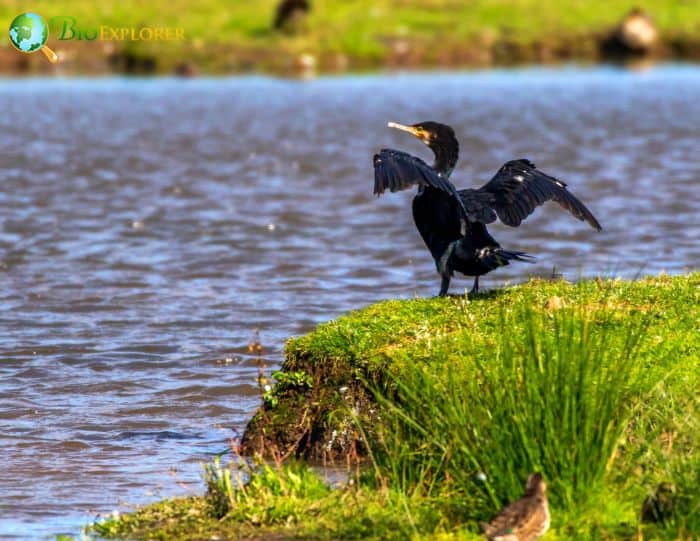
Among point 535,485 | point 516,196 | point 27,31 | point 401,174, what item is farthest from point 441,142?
point 27,31

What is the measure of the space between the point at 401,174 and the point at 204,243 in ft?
A: 29.2

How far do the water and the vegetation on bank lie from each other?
79cm

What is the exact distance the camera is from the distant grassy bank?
48.7 m

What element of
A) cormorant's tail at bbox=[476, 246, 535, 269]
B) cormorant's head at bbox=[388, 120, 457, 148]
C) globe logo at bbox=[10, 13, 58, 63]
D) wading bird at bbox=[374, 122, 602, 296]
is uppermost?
globe logo at bbox=[10, 13, 58, 63]

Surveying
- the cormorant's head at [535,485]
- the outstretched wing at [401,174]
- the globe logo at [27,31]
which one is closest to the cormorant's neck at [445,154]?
the outstretched wing at [401,174]

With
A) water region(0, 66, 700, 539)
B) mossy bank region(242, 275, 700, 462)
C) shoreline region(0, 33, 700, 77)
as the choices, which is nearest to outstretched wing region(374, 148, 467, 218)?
mossy bank region(242, 275, 700, 462)

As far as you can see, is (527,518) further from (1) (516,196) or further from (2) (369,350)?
(1) (516,196)

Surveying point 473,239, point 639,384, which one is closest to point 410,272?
point 473,239

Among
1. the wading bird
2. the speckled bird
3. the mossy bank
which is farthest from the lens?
the wading bird

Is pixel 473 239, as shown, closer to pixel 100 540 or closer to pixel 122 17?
pixel 100 540

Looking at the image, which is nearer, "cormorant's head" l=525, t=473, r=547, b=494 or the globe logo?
"cormorant's head" l=525, t=473, r=547, b=494

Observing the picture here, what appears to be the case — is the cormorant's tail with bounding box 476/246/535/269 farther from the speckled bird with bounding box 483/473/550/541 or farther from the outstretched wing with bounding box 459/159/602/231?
the speckled bird with bounding box 483/473/550/541

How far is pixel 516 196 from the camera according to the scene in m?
8.94

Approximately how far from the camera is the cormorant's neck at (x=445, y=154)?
9.33 meters
